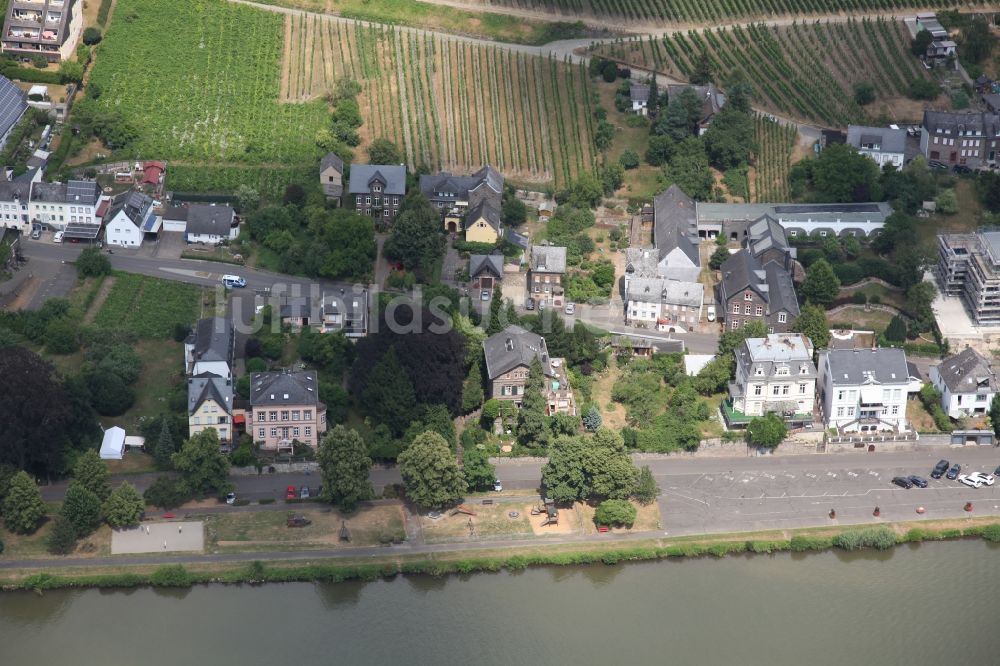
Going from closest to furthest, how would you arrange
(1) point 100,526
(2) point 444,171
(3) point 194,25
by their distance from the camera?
(1) point 100,526
(2) point 444,171
(3) point 194,25

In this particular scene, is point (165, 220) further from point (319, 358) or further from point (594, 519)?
point (594, 519)

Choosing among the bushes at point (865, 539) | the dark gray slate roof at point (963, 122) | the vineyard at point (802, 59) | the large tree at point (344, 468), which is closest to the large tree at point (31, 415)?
the large tree at point (344, 468)

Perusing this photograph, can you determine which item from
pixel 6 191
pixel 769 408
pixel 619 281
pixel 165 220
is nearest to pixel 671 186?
pixel 619 281

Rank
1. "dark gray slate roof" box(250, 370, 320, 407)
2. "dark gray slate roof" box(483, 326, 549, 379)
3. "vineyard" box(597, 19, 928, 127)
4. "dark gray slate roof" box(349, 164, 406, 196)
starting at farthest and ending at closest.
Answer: "vineyard" box(597, 19, 928, 127), "dark gray slate roof" box(349, 164, 406, 196), "dark gray slate roof" box(483, 326, 549, 379), "dark gray slate roof" box(250, 370, 320, 407)

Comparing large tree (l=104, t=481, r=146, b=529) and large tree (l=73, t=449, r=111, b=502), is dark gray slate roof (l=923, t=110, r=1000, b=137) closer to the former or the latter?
large tree (l=104, t=481, r=146, b=529)

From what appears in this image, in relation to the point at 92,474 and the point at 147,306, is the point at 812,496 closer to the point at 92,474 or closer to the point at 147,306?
the point at 92,474

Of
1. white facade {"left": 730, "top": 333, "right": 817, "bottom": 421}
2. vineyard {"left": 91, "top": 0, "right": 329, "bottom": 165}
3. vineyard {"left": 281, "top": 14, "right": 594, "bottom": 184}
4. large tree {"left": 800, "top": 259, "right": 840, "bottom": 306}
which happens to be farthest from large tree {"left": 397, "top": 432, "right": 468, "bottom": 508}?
vineyard {"left": 91, "top": 0, "right": 329, "bottom": 165}

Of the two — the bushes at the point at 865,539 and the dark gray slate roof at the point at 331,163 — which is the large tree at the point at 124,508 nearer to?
the dark gray slate roof at the point at 331,163
